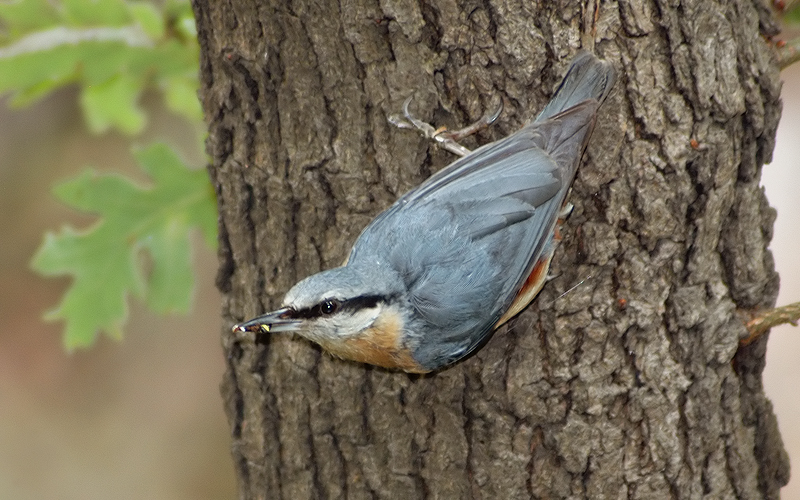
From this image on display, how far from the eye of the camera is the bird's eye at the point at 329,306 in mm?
2248

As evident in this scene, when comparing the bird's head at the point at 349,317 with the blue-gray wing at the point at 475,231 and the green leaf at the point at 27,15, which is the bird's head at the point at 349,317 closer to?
the blue-gray wing at the point at 475,231

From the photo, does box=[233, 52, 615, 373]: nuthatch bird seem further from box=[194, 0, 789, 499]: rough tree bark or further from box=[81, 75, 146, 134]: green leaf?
box=[81, 75, 146, 134]: green leaf

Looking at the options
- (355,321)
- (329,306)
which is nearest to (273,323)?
(329,306)

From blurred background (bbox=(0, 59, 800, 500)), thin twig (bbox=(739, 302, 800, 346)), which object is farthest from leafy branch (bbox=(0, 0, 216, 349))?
blurred background (bbox=(0, 59, 800, 500))

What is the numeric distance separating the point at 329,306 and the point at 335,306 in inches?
0.9

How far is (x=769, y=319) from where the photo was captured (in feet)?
7.63

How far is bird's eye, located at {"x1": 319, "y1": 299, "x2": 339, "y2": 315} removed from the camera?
88.5 inches

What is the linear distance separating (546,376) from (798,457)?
3.20 metres

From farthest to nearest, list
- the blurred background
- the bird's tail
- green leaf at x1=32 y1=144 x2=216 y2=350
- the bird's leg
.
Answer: the blurred background < green leaf at x1=32 y1=144 x2=216 y2=350 < the bird's leg < the bird's tail

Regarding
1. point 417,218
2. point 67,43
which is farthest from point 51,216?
point 417,218

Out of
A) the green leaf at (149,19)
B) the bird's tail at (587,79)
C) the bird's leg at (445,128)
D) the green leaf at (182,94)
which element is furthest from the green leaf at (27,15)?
the bird's tail at (587,79)

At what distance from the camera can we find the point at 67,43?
9.81 ft

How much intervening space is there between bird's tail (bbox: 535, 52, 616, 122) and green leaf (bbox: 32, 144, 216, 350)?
147 centimetres

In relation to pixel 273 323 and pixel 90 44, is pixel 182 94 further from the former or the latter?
pixel 273 323
